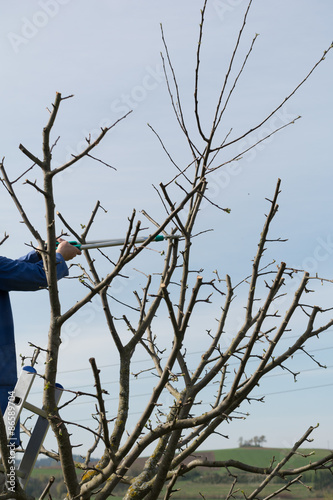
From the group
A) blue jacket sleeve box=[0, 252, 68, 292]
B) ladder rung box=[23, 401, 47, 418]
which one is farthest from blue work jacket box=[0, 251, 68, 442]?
ladder rung box=[23, 401, 47, 418]

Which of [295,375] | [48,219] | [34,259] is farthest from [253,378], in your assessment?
[34,259]

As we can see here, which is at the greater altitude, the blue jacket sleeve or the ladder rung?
the blue jacket sleeve

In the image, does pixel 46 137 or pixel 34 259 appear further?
pixel 34 259

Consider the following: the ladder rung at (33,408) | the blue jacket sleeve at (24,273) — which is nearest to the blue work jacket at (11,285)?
the blue jacket sleeve at (24,273)

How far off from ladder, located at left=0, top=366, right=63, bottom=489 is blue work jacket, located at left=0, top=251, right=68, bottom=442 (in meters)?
0.07

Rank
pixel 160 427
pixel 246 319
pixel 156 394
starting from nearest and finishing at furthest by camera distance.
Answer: pixel 156 394 < pixel 160 427 < pixel 246 319

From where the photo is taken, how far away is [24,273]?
9.60 ft

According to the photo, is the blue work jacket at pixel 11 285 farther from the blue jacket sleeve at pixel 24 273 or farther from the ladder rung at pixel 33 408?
the ladder rung at pixel 33 408

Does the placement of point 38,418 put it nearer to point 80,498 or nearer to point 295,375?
point 80,498

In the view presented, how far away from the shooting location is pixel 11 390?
9.71 ft

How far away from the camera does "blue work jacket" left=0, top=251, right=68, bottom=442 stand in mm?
2928

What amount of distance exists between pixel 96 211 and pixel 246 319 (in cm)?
123

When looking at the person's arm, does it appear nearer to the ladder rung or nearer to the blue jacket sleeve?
the blue jacket sleeve

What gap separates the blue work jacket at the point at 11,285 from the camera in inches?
115
